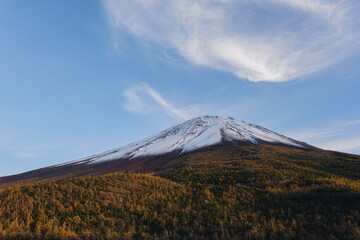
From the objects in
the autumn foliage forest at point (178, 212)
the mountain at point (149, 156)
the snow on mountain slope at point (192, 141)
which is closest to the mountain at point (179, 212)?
the autumn foliage forest at point (178, 212)

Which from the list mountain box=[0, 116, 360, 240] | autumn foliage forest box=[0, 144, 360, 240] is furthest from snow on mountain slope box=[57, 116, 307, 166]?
autumn foliage forest box=[0, 144, 360, 240]

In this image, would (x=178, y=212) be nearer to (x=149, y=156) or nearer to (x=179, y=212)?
(x=179, y=212)

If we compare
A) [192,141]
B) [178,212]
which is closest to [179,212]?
[178,212]

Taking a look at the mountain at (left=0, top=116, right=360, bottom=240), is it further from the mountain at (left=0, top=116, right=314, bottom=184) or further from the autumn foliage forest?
the mountain at (left=0, top=116, right=314, bottom=184)

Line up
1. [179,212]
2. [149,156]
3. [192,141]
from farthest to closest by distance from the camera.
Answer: [192,141], [149,156], [179,212]

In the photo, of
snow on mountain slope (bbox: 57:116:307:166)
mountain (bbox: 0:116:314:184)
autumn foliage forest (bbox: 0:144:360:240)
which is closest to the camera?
autumn foliage forest (bbox: 0:144:360:240)

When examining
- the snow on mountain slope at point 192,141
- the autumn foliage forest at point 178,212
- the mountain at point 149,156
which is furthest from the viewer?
the snow on mountain slope at point 192,141

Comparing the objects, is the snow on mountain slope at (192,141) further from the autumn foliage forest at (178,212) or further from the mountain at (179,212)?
the autumn foliage forest at (178,212)

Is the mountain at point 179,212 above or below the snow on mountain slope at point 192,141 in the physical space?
below

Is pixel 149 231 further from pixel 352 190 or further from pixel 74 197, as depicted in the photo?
pixel 352 190

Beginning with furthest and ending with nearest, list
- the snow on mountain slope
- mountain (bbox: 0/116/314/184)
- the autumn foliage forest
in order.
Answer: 1. the snow on mountain slope
2. mountain (bbox: 0/116/314/184)
3. the autumn foliage forest

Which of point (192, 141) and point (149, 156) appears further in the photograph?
point (192, 141)

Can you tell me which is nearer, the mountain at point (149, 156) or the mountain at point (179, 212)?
the mountain at point (179, 212)

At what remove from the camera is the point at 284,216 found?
34.5 feet
